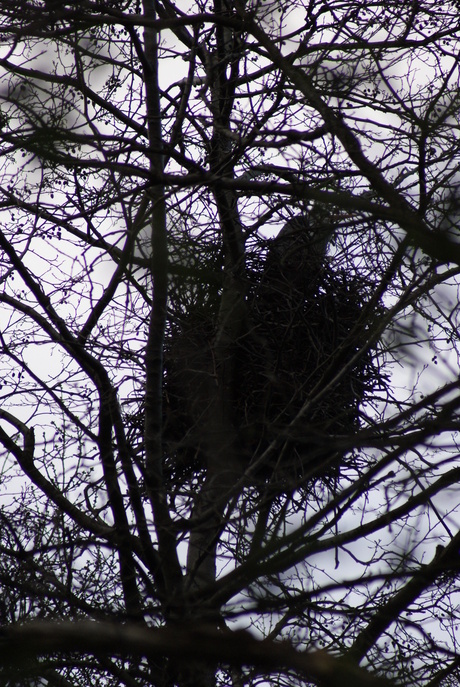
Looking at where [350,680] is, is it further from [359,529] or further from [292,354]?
[292,354]

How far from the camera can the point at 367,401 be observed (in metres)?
4.29

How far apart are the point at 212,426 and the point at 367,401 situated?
1459 mm

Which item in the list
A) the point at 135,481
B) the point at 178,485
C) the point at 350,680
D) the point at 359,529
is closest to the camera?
the point at 350,680

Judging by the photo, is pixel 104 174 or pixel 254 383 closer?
pixel 104 174

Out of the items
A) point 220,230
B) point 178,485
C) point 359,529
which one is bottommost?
point 359,529

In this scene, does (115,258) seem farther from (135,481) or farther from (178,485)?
(178,485)

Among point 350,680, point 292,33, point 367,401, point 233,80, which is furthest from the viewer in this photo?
point 367,401

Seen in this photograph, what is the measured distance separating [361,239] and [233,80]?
107 cm

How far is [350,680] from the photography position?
80cm

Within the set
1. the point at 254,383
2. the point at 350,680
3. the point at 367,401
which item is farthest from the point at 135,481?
the point at 350,680

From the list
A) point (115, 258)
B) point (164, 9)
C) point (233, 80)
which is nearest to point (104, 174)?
point (115, 258)

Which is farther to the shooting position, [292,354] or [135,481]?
[292,354]

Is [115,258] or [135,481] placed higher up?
[115,258]

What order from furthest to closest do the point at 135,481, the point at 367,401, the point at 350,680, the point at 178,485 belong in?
the point at 367,401 → the point at 178,485 → the point at 135,481 → the point at 350,680
